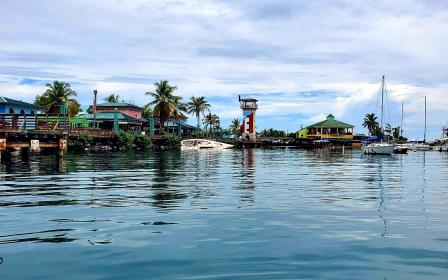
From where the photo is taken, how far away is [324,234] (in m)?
10.2

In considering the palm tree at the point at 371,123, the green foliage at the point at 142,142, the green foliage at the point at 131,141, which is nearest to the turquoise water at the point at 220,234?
the green foliage at the point at 131,141

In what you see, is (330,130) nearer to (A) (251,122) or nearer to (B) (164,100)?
(A) (251,122)

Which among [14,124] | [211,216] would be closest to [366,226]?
[211,216]

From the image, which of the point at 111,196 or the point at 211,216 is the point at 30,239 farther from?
the point at 111,196

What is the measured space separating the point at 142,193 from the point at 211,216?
577 centimetres

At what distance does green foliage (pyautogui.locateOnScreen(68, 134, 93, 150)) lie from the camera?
62444 millimetres

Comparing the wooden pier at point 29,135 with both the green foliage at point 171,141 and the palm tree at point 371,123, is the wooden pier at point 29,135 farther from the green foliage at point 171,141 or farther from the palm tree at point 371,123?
the palm tree at point 371,123

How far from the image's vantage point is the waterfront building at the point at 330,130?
12704 centimetres

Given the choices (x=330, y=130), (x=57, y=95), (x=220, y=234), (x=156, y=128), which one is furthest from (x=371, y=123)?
(x=220, y=234)

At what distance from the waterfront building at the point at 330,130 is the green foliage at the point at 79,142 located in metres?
75.5

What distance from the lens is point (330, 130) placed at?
128 meters

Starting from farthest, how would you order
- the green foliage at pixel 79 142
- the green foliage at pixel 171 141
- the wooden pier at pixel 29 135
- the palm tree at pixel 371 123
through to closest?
the palm tree at pixel 371 123, the green foliage at pixel 171 141, the green foliage at pixel 79 142, the wooden pier at pixel 29 135

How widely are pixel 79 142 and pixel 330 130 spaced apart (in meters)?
80.2

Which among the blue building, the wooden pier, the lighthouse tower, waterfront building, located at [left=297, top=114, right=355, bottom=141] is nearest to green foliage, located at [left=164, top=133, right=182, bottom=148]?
the blue building
